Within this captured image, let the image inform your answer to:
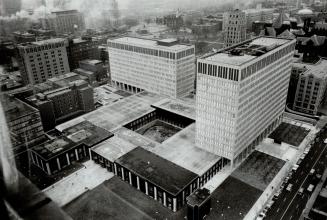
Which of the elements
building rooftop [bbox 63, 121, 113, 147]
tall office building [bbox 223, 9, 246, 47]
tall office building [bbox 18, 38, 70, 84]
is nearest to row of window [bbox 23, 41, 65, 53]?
tall office building [bbox 18, 38, 70, 84]

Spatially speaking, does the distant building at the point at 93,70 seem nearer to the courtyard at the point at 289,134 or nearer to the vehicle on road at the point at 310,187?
the courtyard at the point at 289,134

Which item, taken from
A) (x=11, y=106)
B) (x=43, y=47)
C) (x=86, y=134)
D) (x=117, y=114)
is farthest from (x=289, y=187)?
(x=43, y=47)

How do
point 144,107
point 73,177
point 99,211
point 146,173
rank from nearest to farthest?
point 99,211, point 146,173, point 73,177, point 144,107

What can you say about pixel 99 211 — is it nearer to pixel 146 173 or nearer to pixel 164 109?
pixel 146 173

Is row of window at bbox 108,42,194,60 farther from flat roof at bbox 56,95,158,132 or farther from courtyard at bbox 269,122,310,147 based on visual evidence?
courtyard at bbox 269,122,310,147

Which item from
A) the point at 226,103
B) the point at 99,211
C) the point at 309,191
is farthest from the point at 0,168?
the point at 309,191

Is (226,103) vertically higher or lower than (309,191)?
higher
